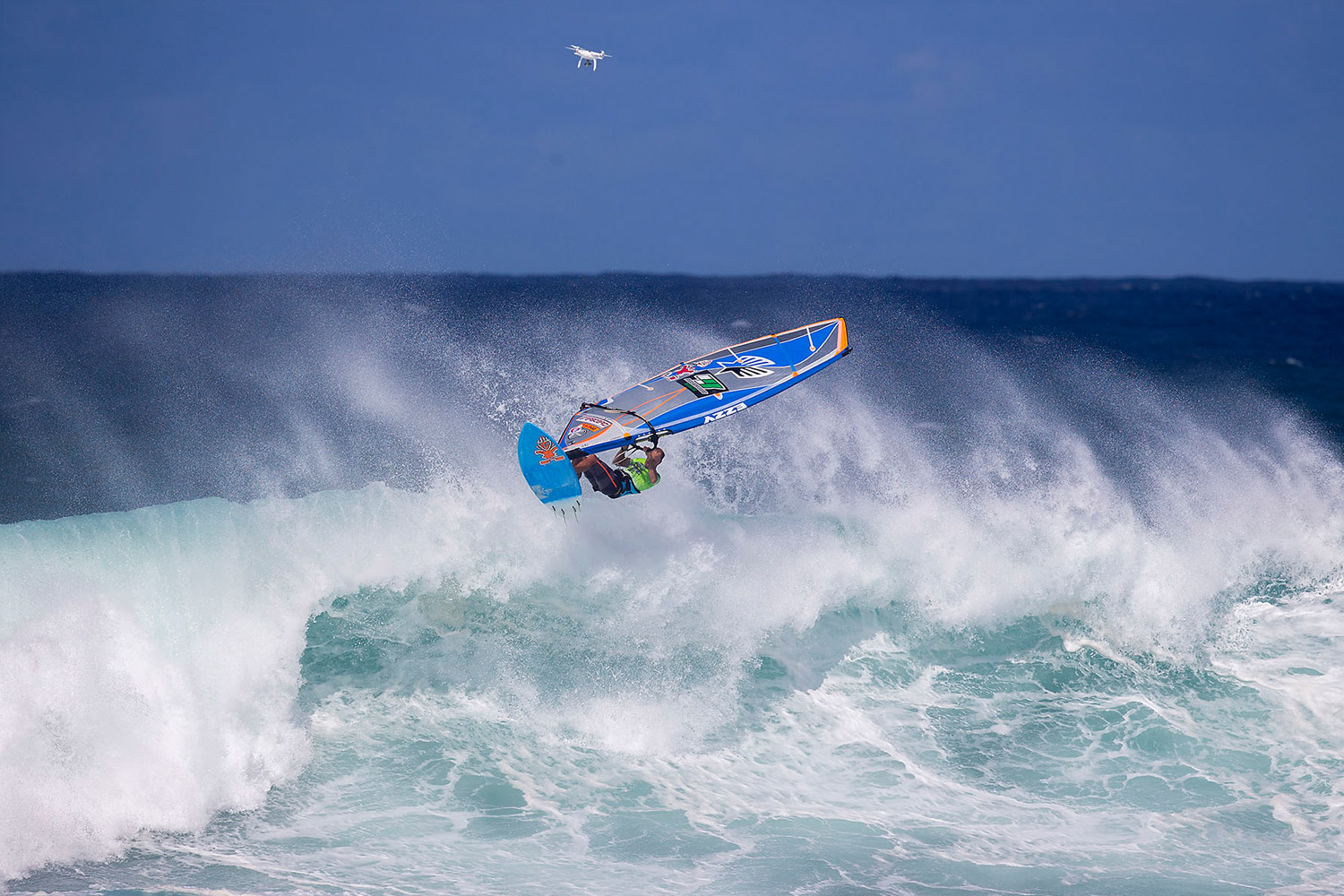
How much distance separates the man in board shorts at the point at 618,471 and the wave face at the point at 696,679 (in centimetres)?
243

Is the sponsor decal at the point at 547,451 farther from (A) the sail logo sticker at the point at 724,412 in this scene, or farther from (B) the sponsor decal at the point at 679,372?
(B) the sponsor decal at the point at 679,372

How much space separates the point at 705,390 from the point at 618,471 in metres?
1.68

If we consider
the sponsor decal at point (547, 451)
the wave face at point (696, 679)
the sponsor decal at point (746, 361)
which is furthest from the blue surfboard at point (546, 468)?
the sponsor decal at point (746, 361)

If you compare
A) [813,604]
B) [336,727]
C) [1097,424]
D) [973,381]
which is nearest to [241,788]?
[336,727]

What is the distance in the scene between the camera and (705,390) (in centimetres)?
1082

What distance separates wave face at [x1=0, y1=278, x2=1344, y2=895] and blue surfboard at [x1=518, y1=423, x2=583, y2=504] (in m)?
2.46

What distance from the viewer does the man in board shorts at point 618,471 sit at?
946cm

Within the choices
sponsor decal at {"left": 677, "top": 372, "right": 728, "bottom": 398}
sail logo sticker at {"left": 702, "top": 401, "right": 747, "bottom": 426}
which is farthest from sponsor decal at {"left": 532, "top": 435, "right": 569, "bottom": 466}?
sponsor decal at {"left": 677, "top": 372, "right": 728, "bottom": 398}

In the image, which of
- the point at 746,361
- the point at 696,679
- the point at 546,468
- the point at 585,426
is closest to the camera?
the point at 546,468

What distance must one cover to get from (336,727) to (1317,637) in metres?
9.82

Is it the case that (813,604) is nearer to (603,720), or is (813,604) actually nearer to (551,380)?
(603,720)

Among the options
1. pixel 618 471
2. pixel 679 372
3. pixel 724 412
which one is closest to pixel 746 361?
pixel 679 372

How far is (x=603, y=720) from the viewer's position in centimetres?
1061

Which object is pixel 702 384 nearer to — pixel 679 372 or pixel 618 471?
pixel 679 372
